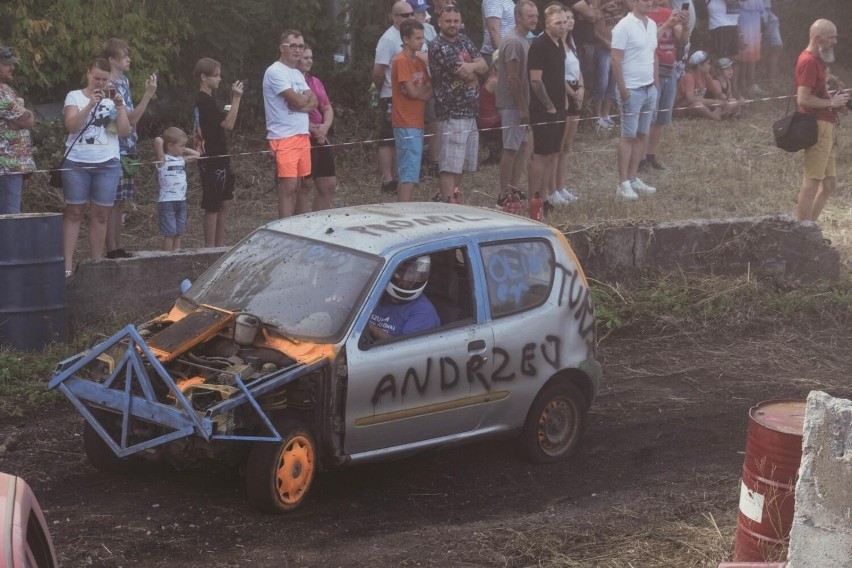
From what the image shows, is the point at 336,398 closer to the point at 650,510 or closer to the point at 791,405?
the point at 650,510

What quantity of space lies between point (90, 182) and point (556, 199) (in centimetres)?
522

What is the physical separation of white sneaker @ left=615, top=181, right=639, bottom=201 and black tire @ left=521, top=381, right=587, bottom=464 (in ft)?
19.1

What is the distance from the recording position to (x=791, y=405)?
611 cm

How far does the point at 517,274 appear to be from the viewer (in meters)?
7.95

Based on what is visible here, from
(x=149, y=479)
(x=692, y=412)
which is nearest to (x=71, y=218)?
(x=149, y=479)

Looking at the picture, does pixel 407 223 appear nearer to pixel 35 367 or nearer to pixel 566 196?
pixel 35 367

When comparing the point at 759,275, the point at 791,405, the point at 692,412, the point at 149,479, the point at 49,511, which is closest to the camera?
the point at 791,405

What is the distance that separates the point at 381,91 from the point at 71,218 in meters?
4.27

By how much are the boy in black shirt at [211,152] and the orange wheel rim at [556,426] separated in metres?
4.38

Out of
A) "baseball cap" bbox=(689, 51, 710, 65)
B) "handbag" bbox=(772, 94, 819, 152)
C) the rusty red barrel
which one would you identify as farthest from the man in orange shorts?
"baseball cap" bbox=(689, 51, 710, 65)

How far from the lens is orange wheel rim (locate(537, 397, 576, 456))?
8.07m

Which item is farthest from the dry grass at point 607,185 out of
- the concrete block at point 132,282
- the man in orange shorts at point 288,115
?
the concrete block at point 132,282

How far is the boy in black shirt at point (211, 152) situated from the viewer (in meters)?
11.1

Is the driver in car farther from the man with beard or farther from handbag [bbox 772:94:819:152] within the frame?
the man with beard
